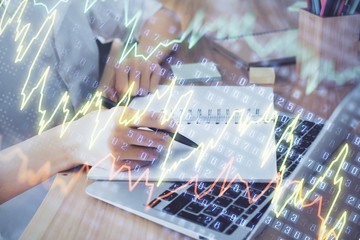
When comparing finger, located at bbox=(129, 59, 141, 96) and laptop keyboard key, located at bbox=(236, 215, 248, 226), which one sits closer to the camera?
laptop keyboard key, located at bbox=(236, 215, 248, 226)

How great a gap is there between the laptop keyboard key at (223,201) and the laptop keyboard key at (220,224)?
2cm

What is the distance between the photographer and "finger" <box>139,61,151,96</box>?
569 millimetres

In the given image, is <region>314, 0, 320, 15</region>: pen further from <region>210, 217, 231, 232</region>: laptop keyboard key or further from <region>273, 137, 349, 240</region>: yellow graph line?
<region>210, 217, 231, 232</region>: laptop keyboard key

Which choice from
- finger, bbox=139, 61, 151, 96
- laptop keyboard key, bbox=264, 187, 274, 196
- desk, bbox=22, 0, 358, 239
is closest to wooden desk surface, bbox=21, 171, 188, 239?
desk, bbox=22, 0, 358, 239

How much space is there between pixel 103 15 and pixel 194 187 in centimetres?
54

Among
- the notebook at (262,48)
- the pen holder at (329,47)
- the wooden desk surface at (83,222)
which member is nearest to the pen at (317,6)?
the pen holder at (329,47)

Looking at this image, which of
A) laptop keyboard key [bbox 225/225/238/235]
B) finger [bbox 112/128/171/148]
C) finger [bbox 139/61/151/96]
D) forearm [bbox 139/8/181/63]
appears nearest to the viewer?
laptop keyboard key [bbox 225/225/238/235]

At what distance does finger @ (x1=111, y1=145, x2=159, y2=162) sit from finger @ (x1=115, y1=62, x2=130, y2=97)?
17cm

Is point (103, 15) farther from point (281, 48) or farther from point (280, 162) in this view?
point (280, 162)

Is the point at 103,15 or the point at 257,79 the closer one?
the point at 257,79

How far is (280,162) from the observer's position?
411 mm

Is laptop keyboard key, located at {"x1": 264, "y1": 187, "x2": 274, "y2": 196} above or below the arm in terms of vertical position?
below

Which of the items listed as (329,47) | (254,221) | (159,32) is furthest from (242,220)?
(159,32)

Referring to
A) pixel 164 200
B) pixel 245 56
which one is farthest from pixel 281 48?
pixel 164 200
